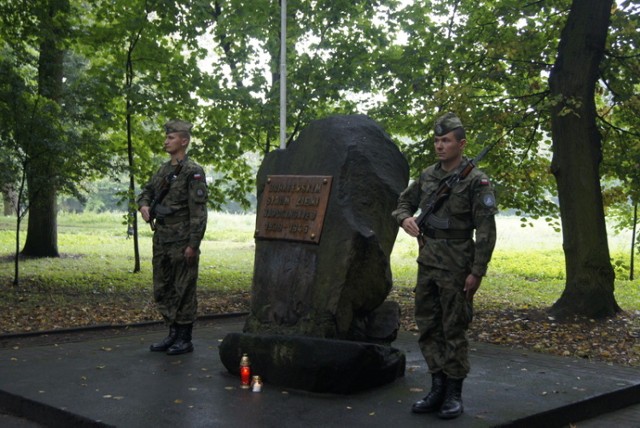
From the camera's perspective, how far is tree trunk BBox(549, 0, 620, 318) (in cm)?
1034

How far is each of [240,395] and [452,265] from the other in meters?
1.97

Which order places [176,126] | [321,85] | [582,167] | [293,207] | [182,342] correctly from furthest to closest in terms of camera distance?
[321,85] < [582,167] < [182,342] < [176,126] < [293,207]

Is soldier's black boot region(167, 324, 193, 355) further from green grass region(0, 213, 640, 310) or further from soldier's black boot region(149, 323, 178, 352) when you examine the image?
green grass region(0, 213, 640, 310)

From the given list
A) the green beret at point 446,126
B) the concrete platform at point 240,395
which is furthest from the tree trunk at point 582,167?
the green beret at point 446,126

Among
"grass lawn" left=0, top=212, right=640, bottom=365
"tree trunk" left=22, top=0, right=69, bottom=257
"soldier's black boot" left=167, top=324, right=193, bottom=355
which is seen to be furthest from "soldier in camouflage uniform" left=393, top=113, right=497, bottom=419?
"tree trunk" left=22, top=0, right=69, bottom=257

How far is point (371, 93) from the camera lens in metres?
16.3

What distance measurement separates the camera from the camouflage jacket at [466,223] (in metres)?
5.22

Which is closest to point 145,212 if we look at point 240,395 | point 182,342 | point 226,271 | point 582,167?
point 182,342

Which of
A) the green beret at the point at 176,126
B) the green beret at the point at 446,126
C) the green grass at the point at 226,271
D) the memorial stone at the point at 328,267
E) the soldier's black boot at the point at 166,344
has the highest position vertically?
the green beret at the point at 176,126

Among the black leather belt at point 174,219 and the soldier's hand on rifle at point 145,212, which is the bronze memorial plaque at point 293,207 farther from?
the soldier's hand on rifle at point 145,212

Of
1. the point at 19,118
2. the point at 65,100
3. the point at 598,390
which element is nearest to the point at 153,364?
the point at 598,390

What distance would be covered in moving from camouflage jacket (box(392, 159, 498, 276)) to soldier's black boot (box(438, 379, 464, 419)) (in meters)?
0.84

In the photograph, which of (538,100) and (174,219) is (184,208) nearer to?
(174,219)

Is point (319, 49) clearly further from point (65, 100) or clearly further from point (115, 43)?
point (65, 100)
